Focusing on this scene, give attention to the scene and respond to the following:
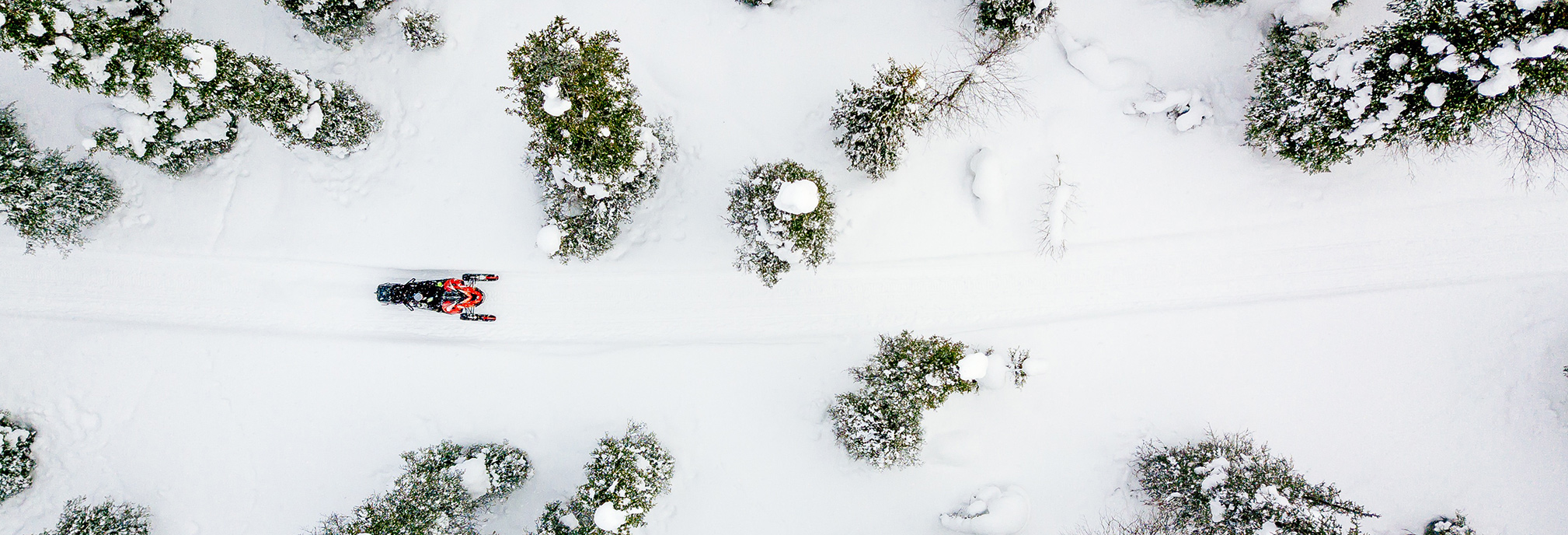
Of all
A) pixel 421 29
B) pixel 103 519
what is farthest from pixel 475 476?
pixel 421 29

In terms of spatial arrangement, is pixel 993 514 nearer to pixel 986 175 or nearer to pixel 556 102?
pixel 986 175

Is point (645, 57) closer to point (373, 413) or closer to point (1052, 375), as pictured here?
point (373, 413)

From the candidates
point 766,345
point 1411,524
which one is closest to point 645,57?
point 766,345

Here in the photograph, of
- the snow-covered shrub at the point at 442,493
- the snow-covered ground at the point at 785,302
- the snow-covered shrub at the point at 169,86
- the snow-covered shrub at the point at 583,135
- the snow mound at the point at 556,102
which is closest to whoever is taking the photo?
the snow mound at the point at 556,102

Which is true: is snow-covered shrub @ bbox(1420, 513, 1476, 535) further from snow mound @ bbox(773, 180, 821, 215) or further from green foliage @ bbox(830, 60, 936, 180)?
snow mound @ bbox(773, 180, 821, 215)

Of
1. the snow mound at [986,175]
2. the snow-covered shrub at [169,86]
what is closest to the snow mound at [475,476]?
the snow-covered shrub at [169,86]

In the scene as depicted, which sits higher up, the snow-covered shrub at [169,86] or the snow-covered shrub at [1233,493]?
the snow-covered shrub at [169,86]

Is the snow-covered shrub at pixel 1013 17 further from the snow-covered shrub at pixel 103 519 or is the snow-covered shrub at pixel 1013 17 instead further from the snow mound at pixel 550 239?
the snow-covered shrub at pixel 103 519

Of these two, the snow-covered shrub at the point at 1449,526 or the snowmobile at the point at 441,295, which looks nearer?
the snow-covered shrub at the point at 1449,526
